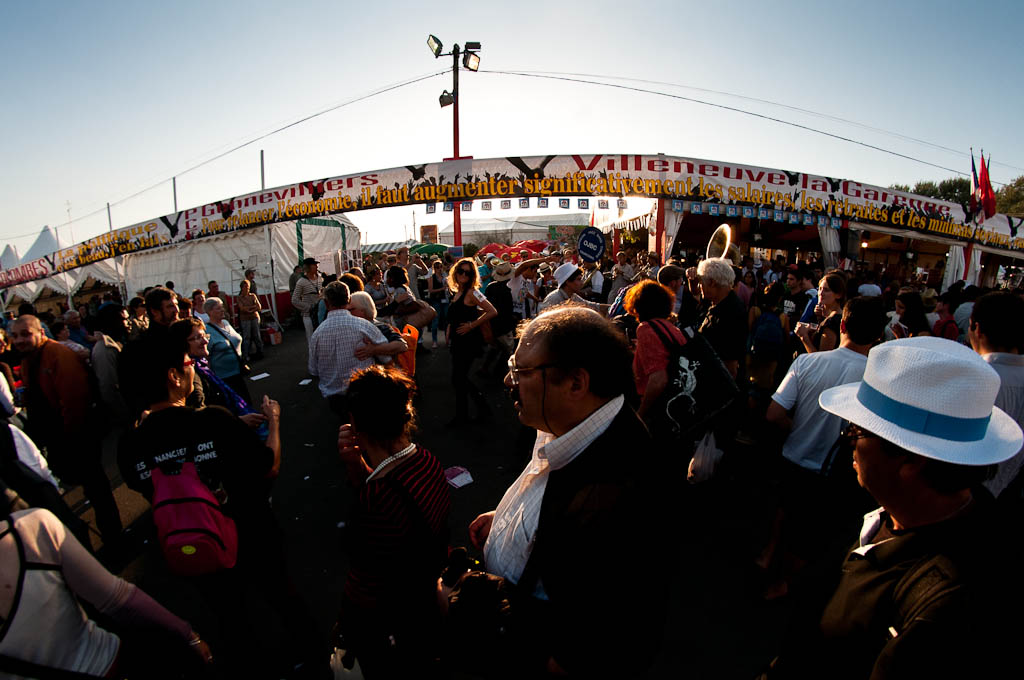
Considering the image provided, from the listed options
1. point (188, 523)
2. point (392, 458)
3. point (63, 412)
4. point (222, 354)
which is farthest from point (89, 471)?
point (392, 458)

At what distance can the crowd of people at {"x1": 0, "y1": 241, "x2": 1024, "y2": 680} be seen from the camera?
1.04 m

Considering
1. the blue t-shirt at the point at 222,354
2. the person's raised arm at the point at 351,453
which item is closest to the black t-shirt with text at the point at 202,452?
the person's raised arm at the point at 351,453

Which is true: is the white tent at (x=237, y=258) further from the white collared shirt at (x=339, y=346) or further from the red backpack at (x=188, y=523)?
the red backpack at (x=188, y=523)

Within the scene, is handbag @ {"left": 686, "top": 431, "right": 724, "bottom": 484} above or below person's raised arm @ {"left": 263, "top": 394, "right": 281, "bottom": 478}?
below

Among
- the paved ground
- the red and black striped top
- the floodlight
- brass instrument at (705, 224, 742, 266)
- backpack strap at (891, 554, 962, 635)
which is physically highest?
the floodlight

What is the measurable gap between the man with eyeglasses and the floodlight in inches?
744

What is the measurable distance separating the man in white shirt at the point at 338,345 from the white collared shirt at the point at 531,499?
260cm

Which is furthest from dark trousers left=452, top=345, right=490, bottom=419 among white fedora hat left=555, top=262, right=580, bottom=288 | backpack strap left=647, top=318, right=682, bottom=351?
backpack strap left=647, top=318, right=682, bottom=351

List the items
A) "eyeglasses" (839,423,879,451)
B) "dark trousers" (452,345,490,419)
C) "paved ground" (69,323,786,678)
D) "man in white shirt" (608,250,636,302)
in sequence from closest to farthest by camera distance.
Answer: "eyeglasses" (839,423,879,451)
"paved ground" (69,323,786,678)
"dark trousers" (452,345,490,419)
"man in white shirt" (608,250,636,302)

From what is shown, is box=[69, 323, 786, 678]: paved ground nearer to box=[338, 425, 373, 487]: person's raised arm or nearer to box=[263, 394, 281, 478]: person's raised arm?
box=[338, 425, 373, 487]: person's raised arm

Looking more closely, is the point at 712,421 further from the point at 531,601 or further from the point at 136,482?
the point at 136,482

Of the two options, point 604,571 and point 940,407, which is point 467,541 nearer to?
point 604,571

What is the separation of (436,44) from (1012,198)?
47.0 metres

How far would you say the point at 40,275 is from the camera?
1778 centimetres
